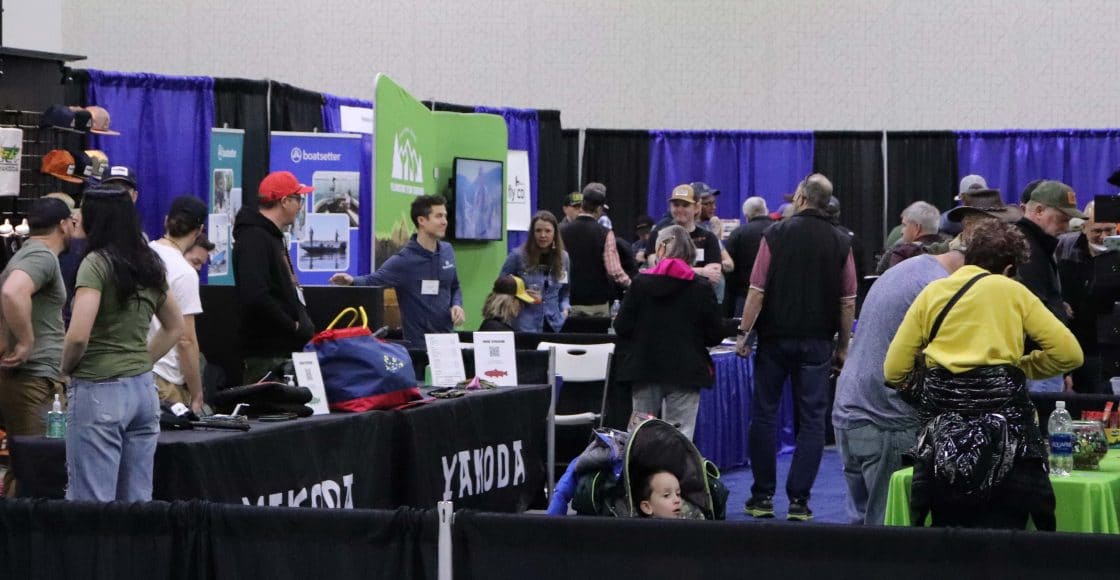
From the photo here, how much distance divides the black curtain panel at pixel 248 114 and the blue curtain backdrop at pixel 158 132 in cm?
8

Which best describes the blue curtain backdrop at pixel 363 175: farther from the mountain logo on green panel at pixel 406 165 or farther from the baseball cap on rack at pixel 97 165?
the baseball cap on rack at pixel 97 165

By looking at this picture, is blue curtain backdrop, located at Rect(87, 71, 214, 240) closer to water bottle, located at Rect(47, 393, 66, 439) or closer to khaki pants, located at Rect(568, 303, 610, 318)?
khaki pants, located at Rect(568, 303, 610, 318)

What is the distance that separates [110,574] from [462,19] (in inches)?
432

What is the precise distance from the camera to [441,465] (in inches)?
208

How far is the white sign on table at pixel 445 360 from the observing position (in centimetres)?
589

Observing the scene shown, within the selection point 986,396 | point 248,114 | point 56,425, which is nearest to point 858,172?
point 248,114

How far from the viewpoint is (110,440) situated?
382 centimetres

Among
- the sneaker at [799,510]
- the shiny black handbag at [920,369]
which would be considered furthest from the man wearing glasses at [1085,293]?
the shiny black handbag at [920,369]

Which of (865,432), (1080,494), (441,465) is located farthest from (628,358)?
(1080,494)

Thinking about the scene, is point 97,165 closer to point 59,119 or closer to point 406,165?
point 59,119

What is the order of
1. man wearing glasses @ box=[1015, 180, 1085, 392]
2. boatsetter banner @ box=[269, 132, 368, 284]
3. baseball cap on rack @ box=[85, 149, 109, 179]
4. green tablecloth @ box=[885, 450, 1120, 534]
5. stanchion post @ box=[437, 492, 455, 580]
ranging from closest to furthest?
stanchion post @ box=[437, 492, 455, 580] → green tablecloth @ box=[885, 450, 1120, 534] → man wearing glasses @ box=[1015, 180, 1085, 392] → baseball cap on rack @ box=[85, 149, 109, 179] → boatsetter banner @ box=[269, 132, 368, 284]

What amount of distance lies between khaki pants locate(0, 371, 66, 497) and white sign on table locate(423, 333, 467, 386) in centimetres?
137

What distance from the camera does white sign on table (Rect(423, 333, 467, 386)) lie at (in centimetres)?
589

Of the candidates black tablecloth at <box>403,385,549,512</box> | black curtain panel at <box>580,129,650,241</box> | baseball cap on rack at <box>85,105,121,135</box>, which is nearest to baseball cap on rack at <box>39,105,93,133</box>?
baseball cap on rack at <box>85,105,121,135</box>
